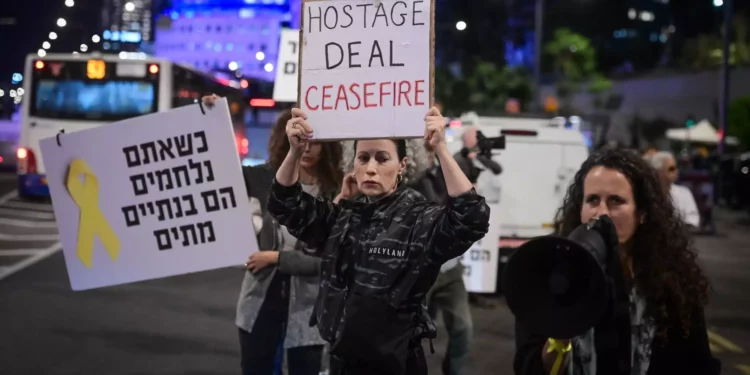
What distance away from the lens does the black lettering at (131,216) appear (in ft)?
15.4

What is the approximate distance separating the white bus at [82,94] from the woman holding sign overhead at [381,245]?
1544 centimetres

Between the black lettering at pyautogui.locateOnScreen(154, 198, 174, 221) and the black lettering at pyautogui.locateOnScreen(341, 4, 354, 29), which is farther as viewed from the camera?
the black lettering at pyautogui.locateOnScreen(154, 198, 174, 221)

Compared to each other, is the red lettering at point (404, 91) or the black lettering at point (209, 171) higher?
the red lettering at point (404, 91)

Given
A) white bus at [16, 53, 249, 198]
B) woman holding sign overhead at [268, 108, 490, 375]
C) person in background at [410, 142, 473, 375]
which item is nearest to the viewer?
woman holding sign overhead at [268, 108, 490, 375]

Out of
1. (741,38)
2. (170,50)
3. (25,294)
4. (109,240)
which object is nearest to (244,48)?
(170,50)

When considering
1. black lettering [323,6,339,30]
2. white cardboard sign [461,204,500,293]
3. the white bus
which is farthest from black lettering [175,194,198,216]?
the white bus

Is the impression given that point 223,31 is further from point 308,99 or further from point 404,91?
point 404,91

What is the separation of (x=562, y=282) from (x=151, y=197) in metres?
2.87

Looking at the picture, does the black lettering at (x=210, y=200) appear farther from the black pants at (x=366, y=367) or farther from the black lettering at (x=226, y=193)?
the black pants at (x=366, y=367)

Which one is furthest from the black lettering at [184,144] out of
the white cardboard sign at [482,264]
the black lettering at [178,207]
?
the white cardboard sign at [482,264]

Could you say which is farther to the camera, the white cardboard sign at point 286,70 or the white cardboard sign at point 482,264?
the white cardboard sign at point 482,264

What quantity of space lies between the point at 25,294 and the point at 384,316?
7.96 meters

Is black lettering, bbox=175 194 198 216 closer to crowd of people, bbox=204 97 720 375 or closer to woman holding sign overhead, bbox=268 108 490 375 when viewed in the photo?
crowd of people, bbox=204 97 720 375

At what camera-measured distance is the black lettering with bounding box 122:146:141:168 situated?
184 inches
